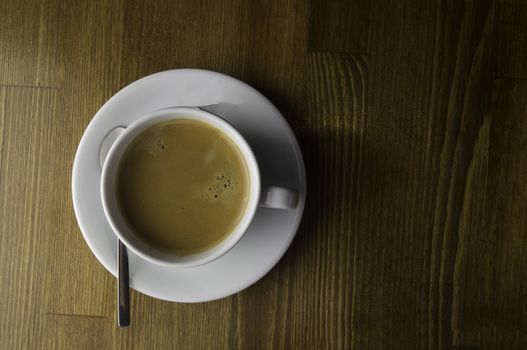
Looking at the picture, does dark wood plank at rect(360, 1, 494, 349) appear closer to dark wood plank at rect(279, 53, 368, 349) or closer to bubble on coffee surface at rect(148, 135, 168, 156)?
dark wood plank at rect(279, 53, 368, 349)

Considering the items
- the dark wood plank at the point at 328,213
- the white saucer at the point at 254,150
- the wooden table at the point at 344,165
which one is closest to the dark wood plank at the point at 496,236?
the wooden table at the point at 344,165

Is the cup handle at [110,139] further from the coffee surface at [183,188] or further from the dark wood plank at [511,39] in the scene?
the dark wood plank at [511,39]

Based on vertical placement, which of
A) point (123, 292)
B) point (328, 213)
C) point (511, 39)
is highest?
point (511, 39)

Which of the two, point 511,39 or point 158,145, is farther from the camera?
point 511,39

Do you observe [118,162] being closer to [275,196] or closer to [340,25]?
[275,196]

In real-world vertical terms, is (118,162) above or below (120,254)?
above

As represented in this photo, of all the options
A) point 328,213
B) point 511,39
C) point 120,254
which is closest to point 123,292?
point 120,254

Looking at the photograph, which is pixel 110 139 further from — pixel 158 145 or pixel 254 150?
pixel 254 150

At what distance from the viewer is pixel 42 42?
897 mm

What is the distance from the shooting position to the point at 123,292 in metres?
0.80

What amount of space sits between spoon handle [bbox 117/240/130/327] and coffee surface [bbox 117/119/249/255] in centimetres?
5

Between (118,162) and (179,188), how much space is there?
0.09 m

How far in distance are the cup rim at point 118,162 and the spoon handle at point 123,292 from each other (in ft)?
0.19

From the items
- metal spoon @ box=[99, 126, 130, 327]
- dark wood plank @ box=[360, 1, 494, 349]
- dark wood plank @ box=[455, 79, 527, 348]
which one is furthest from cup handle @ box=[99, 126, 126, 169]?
dark wood plank @ box=[455, 79, 527, 348]
